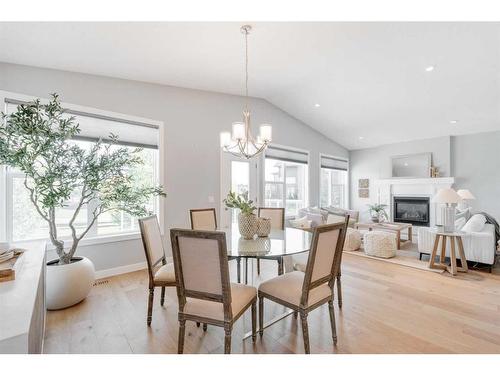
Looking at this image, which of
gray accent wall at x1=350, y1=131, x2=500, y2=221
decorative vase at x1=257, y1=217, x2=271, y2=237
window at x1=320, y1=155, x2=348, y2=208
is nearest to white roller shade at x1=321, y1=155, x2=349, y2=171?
window at x1=320, y1=155, x2=348, y2=208

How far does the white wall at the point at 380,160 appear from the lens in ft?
19.6

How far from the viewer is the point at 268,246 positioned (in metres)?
2.13

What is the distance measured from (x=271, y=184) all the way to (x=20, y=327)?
479 centimetres

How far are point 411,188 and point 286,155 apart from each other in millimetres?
3604

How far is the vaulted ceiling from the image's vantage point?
2.56 m

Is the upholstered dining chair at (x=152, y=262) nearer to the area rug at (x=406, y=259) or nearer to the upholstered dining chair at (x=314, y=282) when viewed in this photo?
the upholstered dining chair at (x=314, y=282)

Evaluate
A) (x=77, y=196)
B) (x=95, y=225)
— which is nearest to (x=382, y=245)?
(x=95, y=225)

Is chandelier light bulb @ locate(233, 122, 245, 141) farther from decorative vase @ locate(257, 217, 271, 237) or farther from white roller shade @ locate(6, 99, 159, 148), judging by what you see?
white roller shade @ locate(6, 99, 159, 148)

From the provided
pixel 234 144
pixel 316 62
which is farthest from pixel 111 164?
pixel 316 62

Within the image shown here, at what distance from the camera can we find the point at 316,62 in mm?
3637

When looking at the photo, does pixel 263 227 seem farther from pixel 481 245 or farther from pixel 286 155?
pixel 286 155

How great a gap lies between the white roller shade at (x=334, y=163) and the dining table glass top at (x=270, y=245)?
4.61m

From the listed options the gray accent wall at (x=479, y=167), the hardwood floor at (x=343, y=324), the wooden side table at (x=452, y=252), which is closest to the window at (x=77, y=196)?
the hardwood floor at (x=343, y=324)
